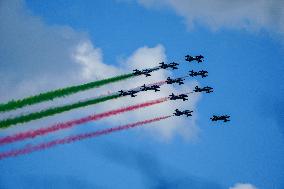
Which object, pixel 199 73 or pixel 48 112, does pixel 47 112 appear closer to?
pixel 48 112

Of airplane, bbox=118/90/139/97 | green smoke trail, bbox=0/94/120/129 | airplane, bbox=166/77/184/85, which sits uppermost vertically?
airplane, bbox=166/77/184/85

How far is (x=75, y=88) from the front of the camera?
113812 mm

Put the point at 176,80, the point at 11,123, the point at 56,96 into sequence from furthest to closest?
the point at 176,80 < the point at 56,96 < the point at 11,123

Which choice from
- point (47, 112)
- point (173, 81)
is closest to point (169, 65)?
point (173, 81)

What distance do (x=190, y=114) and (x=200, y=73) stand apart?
10.0 metres

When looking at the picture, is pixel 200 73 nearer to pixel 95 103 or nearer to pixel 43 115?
pixel 95 103

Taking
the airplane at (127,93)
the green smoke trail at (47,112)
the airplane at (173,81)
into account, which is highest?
the airplane at (173,81)

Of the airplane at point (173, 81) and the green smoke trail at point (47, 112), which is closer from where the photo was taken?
the green smoke trail at point (47, 112)

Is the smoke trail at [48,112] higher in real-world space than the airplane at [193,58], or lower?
lower

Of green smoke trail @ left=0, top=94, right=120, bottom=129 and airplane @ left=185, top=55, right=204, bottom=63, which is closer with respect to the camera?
green smoke trail @ left=0, top=94, right=120, bottom=129

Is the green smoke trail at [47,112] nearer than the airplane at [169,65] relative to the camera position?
Yes

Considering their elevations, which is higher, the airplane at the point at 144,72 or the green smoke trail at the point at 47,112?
the airplane at the point at 144,72

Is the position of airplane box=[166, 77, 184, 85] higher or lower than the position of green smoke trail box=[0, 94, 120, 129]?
higher

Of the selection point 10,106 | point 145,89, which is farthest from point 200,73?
point 10,106
